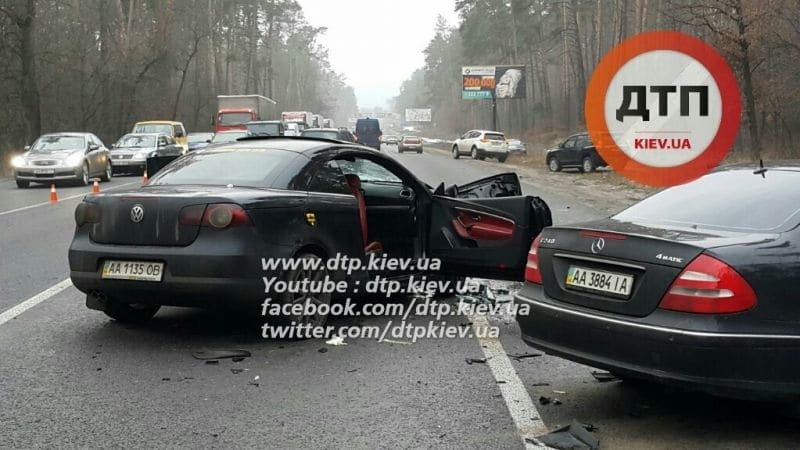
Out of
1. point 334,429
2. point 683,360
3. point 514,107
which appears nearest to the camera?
point 683,360

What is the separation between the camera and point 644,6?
43.5m

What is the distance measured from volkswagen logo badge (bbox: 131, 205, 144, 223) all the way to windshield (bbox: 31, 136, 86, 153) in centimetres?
1922

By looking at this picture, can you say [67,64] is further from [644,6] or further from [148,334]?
[148,334]

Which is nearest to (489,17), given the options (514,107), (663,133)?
(514,107)

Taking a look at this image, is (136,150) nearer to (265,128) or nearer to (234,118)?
(265,128)

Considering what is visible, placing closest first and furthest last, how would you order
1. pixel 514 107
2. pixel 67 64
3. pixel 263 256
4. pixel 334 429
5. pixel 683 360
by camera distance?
pixel 683 360 → pixel 334 429 → pixel 263 256 → pixel 67 64 → pixel 514 107

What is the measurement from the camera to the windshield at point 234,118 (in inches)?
1694

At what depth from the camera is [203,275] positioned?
5746 mm

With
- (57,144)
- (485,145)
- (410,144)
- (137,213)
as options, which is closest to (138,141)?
(57,144)

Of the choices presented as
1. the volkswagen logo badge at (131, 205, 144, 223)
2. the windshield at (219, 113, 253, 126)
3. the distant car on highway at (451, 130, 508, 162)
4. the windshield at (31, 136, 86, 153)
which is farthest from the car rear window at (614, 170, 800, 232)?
the distant car on highway at (451, 130, 508, 162)

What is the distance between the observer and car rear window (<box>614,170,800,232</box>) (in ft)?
14.4

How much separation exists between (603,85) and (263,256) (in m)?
50.0

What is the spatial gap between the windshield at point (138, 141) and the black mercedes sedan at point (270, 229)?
77.5 ft

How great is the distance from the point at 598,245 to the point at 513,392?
1.13 meters
